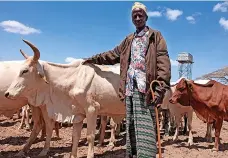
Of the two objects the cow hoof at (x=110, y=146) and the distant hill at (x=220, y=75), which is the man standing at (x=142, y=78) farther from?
the distant hill at (x=220, y=75)

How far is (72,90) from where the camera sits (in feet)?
20.3

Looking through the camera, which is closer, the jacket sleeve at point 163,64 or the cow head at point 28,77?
the jacket sleeve at point 163,64

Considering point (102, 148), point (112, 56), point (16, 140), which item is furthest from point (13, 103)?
point (112, 56)

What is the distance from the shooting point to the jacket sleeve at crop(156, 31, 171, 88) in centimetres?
400

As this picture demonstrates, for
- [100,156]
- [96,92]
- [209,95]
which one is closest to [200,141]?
[209,95]

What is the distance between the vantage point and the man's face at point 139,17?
13.6 feet

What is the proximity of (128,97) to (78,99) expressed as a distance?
1.93 meters

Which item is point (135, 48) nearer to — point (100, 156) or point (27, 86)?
point (27, 86)

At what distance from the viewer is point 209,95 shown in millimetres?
8102

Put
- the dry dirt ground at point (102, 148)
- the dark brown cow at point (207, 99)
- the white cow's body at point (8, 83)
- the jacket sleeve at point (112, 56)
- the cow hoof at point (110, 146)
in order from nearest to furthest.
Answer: the jacket sleeve at point (112, 56)
the dry dirt ground at point (102, 148)
the white cow's body at point (8, 83)
the cow hoof at point (110, 146)
the dark brown cow at point (207, 99)

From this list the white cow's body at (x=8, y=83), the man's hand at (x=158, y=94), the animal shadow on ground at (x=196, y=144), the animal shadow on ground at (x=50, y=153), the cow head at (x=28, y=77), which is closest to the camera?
the man's hand at (x=158, y=94)

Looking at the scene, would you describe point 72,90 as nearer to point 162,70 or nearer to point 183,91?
point 162,70

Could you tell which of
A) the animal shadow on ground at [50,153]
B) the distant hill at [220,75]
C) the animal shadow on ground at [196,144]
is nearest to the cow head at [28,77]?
the animal shadow on ground at [50,153]

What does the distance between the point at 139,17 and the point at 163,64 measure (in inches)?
26.6
